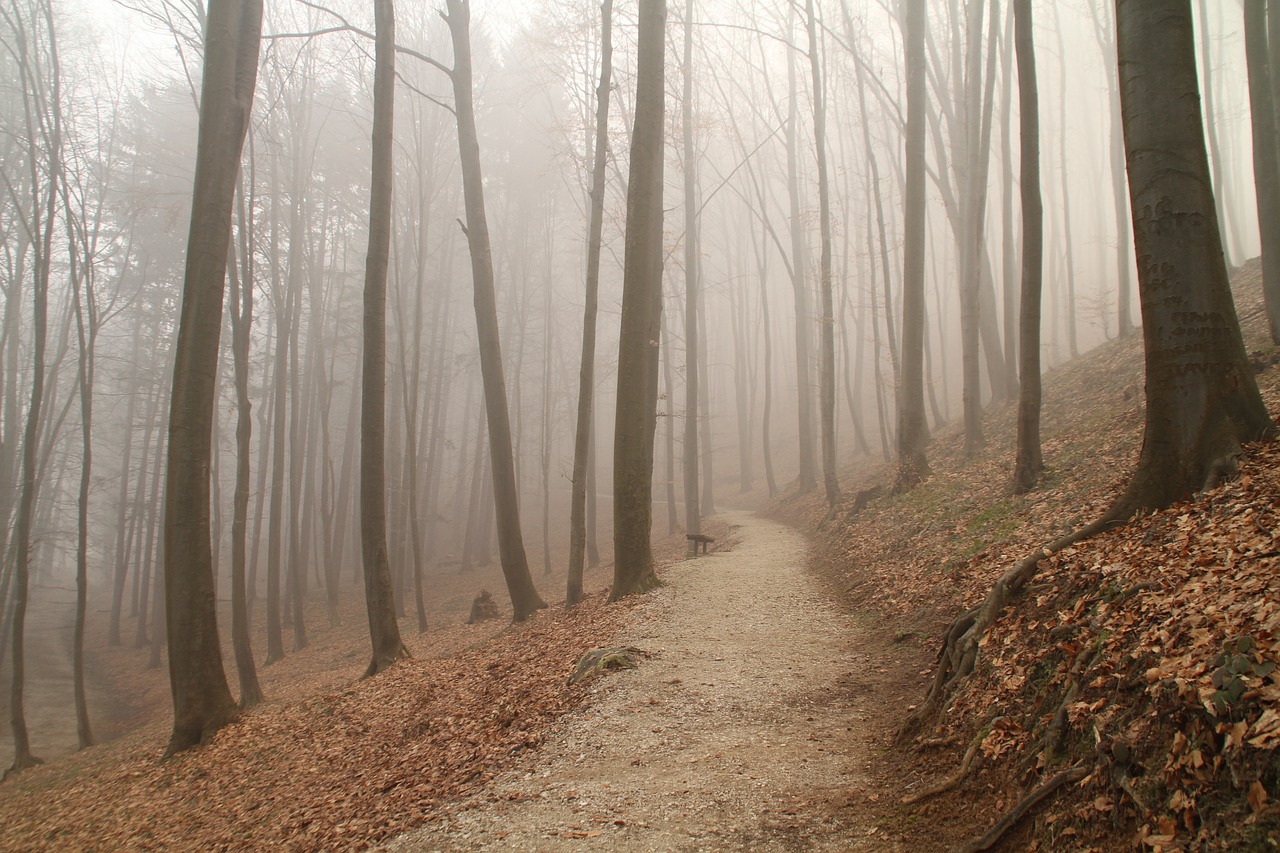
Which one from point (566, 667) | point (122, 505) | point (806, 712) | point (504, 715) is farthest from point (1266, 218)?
point (122, 505)

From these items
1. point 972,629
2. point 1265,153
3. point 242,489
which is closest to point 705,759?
point 972,629

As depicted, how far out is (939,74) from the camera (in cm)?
1762

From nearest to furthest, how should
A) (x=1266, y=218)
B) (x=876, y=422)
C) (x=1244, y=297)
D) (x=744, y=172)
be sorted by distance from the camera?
(x=1266, y=218) < (x=1244, y=297) < (x=744, y=172) < (x=876, y=422)

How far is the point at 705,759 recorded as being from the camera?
14.2 ft

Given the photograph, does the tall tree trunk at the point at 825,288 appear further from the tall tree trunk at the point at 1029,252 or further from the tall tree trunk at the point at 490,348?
the tall tree trunk at the point at 490,348

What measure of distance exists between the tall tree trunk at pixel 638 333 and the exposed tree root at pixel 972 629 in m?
5.44

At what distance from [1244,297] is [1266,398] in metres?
7.80

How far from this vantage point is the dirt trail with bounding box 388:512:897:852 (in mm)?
3529

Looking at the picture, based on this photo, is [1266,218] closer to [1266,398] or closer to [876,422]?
[1266,398]

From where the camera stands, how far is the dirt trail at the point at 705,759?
353 cm

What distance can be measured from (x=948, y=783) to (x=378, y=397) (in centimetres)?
862

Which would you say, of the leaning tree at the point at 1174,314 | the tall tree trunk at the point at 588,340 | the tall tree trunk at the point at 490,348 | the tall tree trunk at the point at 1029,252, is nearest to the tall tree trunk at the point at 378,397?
the tall tree trunk at the point at 490,348

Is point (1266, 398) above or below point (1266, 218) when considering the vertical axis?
below

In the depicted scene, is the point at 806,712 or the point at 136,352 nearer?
the point at 806,712
